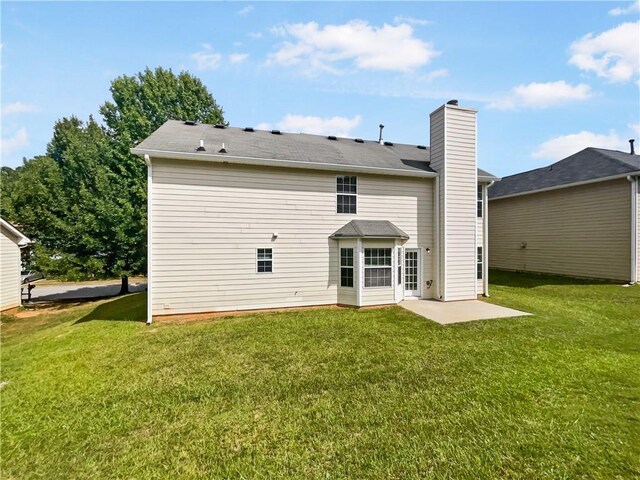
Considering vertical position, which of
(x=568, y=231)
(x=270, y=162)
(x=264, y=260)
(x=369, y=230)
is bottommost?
(x=264, y=260)

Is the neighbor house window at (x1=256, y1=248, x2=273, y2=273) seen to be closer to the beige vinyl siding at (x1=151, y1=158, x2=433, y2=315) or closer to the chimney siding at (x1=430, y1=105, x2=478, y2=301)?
the beige vinyl siding at (x1=151, y1=158, x2=433, y2=315)

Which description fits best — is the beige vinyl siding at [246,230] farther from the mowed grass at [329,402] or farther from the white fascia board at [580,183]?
the white fascia board at [580,183]

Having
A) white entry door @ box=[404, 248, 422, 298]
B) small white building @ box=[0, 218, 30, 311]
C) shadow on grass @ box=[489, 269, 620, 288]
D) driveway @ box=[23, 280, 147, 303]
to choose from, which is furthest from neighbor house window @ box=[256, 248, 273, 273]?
small white building @ box=[0, 218, 30, 311]

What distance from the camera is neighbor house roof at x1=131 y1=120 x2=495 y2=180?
347 inches

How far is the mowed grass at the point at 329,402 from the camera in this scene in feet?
9.70

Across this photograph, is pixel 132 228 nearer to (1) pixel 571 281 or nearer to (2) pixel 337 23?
(2) pixel 337 23

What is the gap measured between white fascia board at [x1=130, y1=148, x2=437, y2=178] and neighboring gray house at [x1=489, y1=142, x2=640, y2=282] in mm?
10325

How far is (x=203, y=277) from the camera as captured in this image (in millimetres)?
8891

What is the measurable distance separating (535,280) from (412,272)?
28.7 feet

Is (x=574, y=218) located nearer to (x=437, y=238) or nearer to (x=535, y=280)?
(x=535, y=280)

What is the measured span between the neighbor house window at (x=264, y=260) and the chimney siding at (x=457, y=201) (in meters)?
6.47

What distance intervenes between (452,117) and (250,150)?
299 inches

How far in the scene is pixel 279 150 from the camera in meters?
10.2

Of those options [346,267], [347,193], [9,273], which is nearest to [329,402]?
[346,267]
